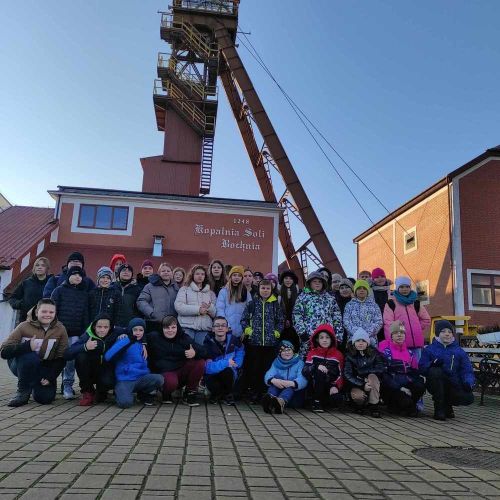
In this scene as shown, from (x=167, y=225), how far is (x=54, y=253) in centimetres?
515

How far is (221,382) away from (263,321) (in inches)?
41.4

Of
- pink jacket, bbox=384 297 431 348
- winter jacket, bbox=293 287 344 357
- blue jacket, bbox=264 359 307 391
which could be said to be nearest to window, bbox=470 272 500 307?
pink jacket, bbox=384 297 431 348

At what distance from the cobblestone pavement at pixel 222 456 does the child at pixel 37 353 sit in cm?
29

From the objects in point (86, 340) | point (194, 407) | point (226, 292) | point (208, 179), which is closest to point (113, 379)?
point (86, 340)

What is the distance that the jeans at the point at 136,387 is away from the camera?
19.2 ft

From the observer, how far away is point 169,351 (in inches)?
253

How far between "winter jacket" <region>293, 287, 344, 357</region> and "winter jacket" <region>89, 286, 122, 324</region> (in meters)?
2.73

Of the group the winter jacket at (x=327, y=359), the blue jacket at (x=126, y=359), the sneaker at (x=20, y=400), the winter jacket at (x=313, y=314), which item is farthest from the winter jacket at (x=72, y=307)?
the winter jacket at (x=327, y=359)

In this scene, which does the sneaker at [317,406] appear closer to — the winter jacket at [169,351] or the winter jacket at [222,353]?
the winter jacket at [222,353]

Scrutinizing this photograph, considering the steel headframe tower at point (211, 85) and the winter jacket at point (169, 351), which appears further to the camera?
the steel headframe tower at point (211, 85)

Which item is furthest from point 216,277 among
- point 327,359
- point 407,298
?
point 407,298

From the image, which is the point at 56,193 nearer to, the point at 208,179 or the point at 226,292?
the point at 208,179

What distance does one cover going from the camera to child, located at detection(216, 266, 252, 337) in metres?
7.11

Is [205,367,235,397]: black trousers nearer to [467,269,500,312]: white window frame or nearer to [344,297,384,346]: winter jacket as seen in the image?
[344,297,384,346]: winter jacket
